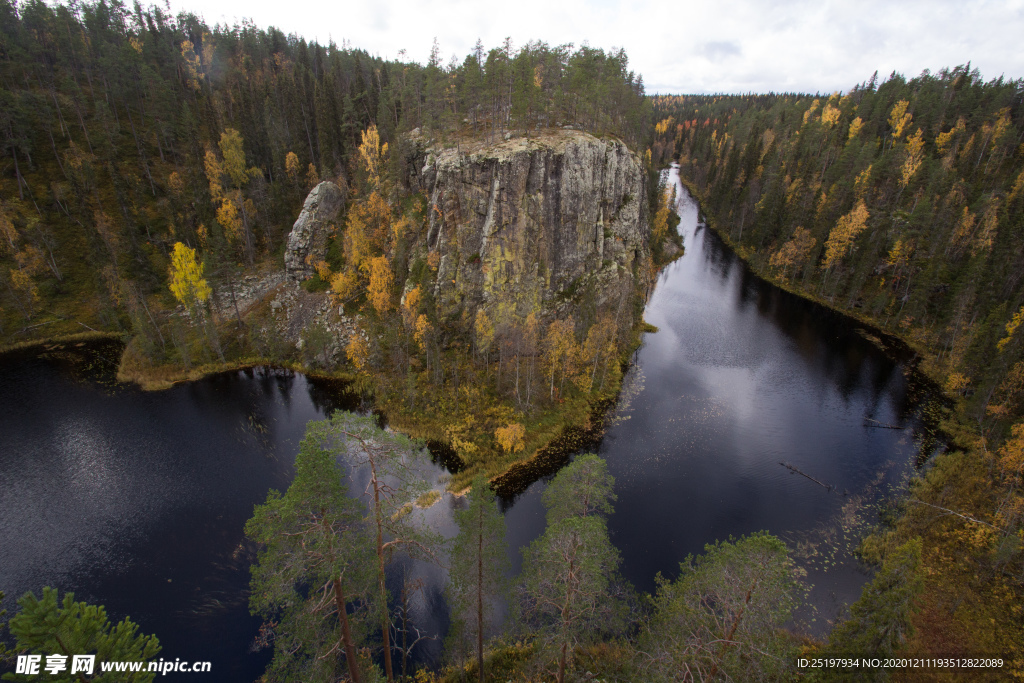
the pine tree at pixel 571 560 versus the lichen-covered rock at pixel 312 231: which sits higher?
the lichen-covered rock at pixel 312 231

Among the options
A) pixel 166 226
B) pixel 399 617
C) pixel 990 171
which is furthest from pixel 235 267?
pixel 990 171

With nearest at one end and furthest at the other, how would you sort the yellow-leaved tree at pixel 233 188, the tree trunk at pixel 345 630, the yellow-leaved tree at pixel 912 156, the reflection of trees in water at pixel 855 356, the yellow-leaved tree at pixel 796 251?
the tree trunk at pixel 345 630, the reflection of trees in water at pixel 855 356, the yellow-leaved tree at pixel 233 188, the yellow-leaved tree at pixel 796 251, the yellow-leaved tree at pixel 912 156

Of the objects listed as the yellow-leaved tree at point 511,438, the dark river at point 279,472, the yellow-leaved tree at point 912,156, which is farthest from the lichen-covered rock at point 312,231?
the yellow-leaved tree at point 912,156

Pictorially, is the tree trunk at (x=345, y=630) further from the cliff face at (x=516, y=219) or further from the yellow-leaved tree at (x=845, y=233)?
the yellow-leaved tree at (x=845, y=233)

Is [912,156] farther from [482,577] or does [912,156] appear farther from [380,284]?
[482,577]

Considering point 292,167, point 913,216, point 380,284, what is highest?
point 292,167

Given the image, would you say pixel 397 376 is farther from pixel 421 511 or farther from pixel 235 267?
pixel 235 267

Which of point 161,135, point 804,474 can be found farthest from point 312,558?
point 161,135
